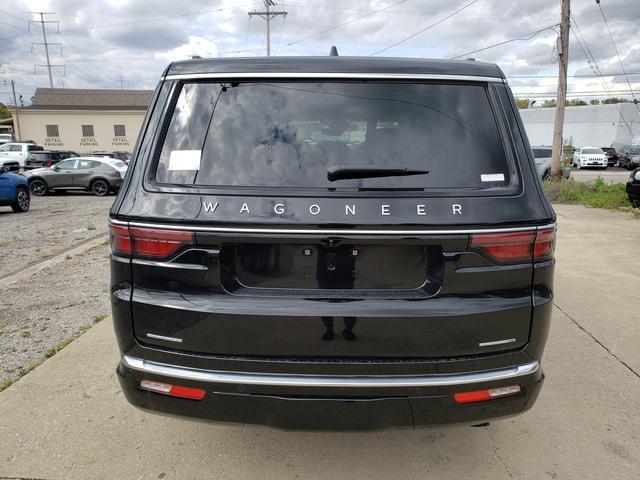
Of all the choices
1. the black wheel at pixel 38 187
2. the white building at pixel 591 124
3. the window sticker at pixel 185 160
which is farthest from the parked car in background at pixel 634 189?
the white building at pixel 591 124

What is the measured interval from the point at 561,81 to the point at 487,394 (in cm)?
1841

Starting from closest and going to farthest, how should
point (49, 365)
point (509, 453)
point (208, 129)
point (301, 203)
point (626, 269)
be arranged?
1. point (301, 203)
2. point (208, 129)
3. point (509, 453)
4. point (49, 365)
5. point (626, 269)

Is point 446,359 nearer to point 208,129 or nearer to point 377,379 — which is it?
point 377,379

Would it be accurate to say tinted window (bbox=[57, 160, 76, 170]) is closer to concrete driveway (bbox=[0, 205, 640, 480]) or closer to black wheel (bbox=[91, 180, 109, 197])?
black wheel (bbox=[91, 180, 109, 197])

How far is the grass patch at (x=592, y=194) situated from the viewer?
13172 mm

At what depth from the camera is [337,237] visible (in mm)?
1954

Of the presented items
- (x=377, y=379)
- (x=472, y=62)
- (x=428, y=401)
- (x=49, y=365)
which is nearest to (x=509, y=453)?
(x=428, y=401)

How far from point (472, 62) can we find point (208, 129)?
130cm

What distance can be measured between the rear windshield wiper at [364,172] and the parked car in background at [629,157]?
132 ft

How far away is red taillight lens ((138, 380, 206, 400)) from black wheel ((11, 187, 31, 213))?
42.9ft

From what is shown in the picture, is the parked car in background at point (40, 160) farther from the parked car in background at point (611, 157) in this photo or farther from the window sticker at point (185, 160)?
the parked car in background at point (611, 157)

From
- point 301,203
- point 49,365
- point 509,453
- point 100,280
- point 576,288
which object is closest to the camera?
point 301,203

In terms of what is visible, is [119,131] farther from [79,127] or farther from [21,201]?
[21,201]

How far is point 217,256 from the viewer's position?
200cm
